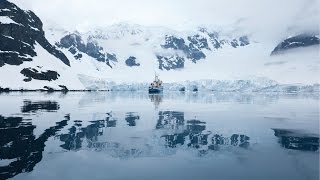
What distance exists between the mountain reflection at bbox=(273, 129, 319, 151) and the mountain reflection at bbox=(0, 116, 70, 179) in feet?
42.1

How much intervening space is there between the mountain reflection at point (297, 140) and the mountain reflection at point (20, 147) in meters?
12.8

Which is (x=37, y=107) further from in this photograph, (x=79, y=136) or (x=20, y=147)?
(x=20, y=147)

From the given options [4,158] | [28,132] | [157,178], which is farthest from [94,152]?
[28,132]

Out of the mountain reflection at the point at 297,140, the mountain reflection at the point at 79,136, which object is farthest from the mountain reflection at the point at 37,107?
the mountain reflection at the point at 297,140

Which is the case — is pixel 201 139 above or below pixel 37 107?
below

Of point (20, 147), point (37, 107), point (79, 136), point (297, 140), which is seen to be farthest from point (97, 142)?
point (37, 107)

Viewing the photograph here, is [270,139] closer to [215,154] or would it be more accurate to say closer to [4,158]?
[215,154]

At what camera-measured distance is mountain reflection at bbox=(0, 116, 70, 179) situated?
47.7 ft

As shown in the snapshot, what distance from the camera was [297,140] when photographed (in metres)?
22.8

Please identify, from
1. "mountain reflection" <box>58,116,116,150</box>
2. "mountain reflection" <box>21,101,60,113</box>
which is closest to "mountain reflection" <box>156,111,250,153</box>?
"mountain reflection" <box>58,116,116,150</box>

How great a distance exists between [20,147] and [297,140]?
606 inches

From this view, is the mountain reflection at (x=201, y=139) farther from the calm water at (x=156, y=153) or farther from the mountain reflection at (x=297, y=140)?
the mountain reflection at (x=297, y=140)

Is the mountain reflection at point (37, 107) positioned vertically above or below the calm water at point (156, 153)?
above

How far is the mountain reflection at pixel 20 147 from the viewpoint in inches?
573
